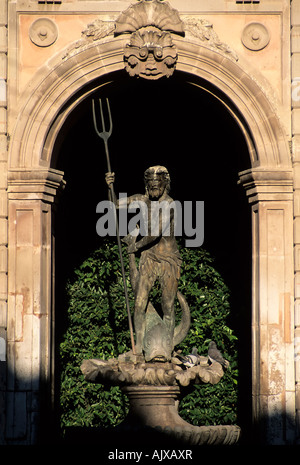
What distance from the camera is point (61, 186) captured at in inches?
457

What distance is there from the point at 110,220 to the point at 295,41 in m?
3.32

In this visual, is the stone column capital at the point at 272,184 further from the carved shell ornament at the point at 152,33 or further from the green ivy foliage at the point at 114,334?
the green ivy foliage at the point at 114,334

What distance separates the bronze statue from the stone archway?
2.74 feet

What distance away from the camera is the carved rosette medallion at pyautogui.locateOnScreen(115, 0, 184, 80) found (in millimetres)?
11469

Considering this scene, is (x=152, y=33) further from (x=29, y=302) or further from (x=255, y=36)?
(x=29, y=302)

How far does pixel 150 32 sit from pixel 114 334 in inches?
146

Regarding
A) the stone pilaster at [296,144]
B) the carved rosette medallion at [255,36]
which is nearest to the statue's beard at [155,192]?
the stone pilaster at [296,144]

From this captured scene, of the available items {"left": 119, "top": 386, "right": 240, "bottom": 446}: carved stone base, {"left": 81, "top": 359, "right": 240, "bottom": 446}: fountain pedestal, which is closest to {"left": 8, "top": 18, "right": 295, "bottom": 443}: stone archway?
{"left": 81, "top": 359, "right": 240, "bottom": 446}: fountain pedestal

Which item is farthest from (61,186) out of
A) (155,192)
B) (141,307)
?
(141,307)

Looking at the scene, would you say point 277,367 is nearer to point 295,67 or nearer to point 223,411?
point 223,411

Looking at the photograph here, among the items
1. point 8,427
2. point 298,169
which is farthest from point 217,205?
point 8,427

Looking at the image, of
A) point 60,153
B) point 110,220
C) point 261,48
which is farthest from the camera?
point 110,220

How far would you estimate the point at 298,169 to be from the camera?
11328 mm

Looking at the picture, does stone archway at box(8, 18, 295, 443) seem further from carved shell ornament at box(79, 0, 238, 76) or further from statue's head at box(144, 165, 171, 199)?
statue's head at box(144, 165, 171, 199)
